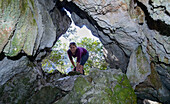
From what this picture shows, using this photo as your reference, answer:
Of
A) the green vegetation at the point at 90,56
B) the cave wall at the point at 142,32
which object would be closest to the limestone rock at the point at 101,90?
the cave wall at the point at 142,32

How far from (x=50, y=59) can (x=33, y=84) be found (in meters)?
7.57

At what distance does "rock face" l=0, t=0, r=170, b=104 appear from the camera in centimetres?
325

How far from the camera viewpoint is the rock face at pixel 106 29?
325 centimetres

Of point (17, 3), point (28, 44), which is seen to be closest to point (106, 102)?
point (28, 44)

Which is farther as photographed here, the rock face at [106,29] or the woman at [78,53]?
the woman at [78,53]

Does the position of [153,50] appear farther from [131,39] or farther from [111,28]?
[111,28]

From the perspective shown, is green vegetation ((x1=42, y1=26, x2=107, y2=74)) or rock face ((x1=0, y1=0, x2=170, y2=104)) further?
green vegetation ((x1=42, y1=26, x2=107, y2=74))

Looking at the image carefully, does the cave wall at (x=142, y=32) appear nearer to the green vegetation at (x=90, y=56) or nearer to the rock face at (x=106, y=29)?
the rock face at (x=106, y=29)

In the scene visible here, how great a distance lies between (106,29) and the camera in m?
5.63

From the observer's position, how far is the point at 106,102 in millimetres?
4113

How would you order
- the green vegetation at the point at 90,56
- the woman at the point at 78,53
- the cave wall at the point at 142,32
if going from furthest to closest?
the green vegetation at the point at 90,56 < the woman at the point at 78,53 < the cave wall at the point at 142,32

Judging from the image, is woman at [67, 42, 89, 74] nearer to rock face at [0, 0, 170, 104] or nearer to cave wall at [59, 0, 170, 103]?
rock face at [0, 0, 170, 104]

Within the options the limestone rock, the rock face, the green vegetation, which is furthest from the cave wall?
the green vegetation

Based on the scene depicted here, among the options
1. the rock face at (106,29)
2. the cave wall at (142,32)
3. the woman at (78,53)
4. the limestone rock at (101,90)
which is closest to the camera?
the rock face at (106,29)
